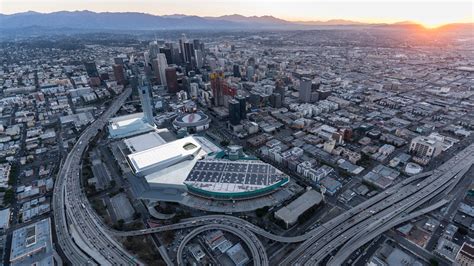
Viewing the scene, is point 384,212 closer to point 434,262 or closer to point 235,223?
point 434,262

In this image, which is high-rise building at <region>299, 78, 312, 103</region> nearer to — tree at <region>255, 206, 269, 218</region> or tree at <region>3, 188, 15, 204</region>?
tree at <region>255, 206, 269, 218</region>

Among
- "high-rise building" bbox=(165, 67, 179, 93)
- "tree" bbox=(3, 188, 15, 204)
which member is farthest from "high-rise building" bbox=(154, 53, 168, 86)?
"tree" bbox=(3, 188, 15, 204)

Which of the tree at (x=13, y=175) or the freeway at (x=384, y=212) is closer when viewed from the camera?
the freeway at (x=384, y=212)

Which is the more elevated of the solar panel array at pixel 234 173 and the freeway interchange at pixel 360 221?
the solar panel array at pixel 234 173

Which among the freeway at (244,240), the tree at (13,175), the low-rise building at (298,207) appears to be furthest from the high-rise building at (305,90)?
the tree at (13,175)

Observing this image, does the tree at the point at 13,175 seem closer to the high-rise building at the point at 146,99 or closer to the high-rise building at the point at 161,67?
the high-rise building at the point at 146,99

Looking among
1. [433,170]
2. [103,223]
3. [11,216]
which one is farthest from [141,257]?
[433,170]

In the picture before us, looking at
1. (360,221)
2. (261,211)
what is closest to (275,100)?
(261,211)
